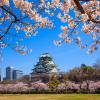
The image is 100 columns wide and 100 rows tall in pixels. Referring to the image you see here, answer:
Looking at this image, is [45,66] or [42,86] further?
[45,66]

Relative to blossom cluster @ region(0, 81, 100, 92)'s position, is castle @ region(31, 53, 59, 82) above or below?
above

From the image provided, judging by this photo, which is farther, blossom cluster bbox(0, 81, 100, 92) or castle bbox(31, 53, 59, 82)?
castle bbox(31, 53, 59, 82)

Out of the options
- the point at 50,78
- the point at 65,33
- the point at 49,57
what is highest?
the point at 49,57

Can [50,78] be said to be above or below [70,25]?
above

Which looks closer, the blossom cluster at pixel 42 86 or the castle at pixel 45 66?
the blossom cluster at pixel 42 86

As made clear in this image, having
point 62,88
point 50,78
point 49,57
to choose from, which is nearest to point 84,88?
point 62,88

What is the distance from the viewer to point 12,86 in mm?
78875

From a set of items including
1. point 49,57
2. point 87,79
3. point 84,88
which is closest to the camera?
point 84,88

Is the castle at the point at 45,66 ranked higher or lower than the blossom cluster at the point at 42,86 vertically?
higher

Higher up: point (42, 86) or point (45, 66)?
point (45, 66)

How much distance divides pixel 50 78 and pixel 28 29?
71894 mm

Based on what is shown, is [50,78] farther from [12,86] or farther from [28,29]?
[28,29]

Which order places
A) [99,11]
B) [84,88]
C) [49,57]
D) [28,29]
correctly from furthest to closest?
[49,57] → [84,88] → [28,29] → [99,11]

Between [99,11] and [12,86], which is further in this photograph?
[12,86]
